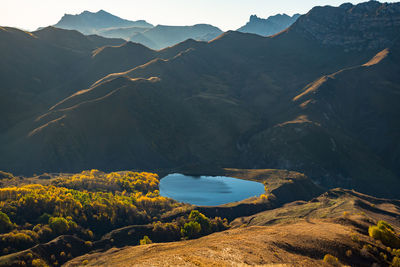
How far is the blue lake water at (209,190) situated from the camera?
169m

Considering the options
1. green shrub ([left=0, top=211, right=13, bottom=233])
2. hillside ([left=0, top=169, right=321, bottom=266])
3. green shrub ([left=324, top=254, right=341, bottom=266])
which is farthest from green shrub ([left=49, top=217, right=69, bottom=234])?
green shrub ([left=324, top=254, right=341, bottom=266])

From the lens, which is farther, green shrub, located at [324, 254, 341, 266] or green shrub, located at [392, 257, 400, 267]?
green shrub, located at [392, 257, 400, 267]

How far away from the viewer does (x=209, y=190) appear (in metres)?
184

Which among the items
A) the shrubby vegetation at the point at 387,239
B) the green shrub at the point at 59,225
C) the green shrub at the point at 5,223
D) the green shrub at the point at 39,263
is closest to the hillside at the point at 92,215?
the green shrub at the point at 5,223

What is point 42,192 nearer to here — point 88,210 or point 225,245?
point 88,210

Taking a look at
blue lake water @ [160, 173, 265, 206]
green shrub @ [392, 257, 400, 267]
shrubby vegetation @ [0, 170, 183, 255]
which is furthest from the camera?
blue lake water @ [160, 173, 265, 206]

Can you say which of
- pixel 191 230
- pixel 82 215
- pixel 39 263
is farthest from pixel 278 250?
pixel 82 215

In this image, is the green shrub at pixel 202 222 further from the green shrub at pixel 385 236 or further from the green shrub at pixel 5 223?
the green shrub at pixel 5 223

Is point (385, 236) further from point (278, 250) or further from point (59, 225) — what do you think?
point (59, 225)

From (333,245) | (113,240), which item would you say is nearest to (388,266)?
(333,245)

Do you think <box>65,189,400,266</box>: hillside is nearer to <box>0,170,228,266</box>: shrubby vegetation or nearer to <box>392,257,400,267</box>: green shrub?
<box>392,257,400,267</box>: green shrub

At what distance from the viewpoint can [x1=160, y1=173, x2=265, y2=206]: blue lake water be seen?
168625 millimetres

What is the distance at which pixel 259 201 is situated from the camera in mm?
159875

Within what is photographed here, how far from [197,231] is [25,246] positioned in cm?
5093
